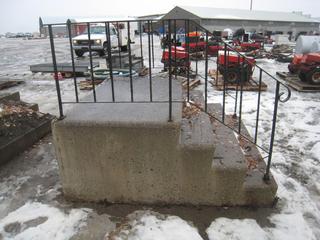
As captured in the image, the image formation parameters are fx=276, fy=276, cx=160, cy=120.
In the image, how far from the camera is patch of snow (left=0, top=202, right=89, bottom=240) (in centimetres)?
243

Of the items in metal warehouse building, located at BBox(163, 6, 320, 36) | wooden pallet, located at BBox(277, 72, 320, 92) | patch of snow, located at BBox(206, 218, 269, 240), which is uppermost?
metal warehouse building, located at BBox(163, 6, 320, 36)

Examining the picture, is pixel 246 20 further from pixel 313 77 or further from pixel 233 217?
pixel 233 217

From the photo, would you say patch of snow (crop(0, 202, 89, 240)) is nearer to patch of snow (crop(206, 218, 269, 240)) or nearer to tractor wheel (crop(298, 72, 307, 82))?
patch of snow (crop(206, 218, 269, 240))

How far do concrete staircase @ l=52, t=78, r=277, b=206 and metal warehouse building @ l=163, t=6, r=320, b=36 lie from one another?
38405 millimetres

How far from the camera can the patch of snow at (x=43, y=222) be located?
2426 millimetres

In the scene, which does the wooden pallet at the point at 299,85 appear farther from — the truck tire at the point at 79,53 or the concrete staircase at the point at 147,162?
the truck tire at the point at 79,53

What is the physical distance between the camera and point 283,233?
2395 millimetres

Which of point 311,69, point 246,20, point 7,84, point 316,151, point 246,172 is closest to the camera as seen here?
point 246,172

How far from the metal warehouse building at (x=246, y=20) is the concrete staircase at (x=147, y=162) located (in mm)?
38405

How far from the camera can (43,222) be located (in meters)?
2.58

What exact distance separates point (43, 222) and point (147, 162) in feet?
3.67

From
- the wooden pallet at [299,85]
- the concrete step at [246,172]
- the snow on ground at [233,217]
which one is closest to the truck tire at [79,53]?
the wooden pallet at [299,85]

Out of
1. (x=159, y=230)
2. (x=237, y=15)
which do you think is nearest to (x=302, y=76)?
(x=159, y=230)

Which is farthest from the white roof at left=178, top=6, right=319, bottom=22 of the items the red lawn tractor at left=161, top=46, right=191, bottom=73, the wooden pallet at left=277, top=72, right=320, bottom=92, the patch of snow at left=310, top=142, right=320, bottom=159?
the patch of snow at left=310, top=142, right=320, bottom=159
